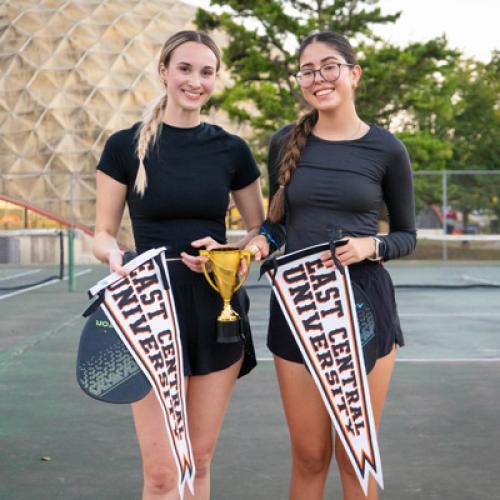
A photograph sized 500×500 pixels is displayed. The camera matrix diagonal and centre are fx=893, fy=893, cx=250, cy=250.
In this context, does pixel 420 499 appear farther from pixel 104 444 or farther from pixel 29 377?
pixel 29 377

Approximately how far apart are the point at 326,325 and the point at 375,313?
0.23 m

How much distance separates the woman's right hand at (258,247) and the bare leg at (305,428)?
0.39 metres

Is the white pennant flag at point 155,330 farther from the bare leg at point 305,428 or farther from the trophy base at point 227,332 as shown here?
the bare leg at point 305,428

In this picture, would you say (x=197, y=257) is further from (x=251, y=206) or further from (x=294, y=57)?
(x=294, y=57)

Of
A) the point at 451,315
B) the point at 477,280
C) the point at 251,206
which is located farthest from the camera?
the point at 477,280

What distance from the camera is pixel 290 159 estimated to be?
10.5 ft

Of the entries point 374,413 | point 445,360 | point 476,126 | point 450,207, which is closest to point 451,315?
point 445,360

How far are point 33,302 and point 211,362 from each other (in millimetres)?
11361

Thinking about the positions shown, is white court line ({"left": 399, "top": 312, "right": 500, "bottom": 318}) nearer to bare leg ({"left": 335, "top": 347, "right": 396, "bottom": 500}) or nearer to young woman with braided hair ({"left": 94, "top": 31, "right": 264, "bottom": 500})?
bare leg ({"left": 335, "top": 347, "right": 396, "bottom": 500})

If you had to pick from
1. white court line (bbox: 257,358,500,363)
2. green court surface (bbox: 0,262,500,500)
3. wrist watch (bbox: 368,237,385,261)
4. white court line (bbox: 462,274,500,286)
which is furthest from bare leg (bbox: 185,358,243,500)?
white court line (bbox: 462,274,500,286)

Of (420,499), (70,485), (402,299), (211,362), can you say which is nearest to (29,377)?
(70,485)

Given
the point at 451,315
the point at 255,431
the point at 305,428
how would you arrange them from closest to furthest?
the point at 305,428 → the point at 255,431 → the point at 451,315

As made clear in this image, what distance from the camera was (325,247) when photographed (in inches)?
121

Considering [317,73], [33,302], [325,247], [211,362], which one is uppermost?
[317,73]
